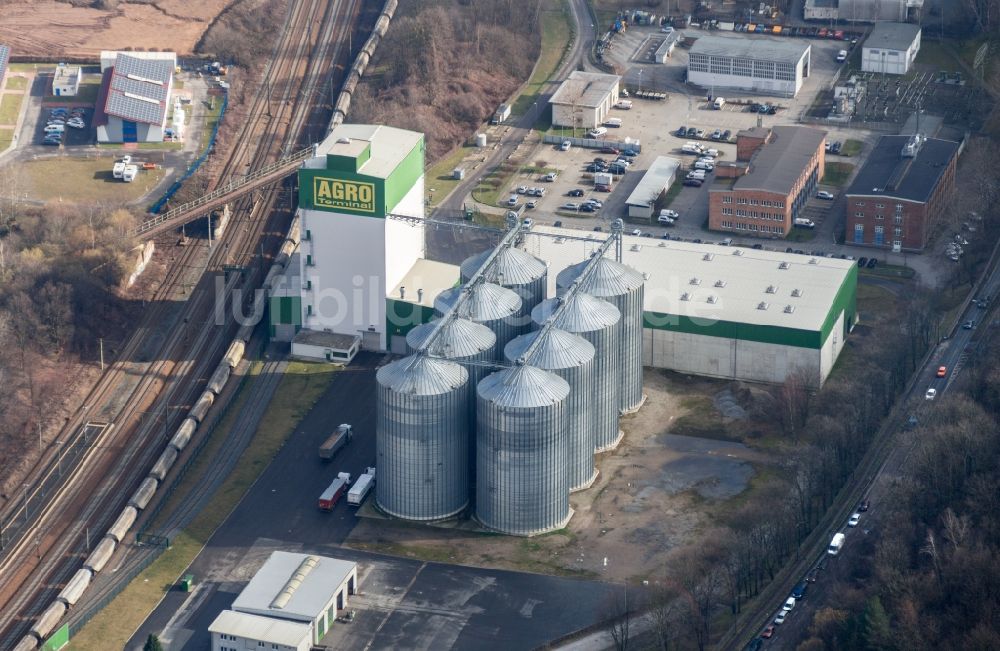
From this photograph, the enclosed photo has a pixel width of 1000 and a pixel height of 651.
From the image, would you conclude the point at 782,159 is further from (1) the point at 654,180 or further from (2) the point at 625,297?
(2) the point at 625,297

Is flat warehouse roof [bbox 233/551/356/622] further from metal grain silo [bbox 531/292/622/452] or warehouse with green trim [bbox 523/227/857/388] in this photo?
warehouse with green trim [bbox 523/227/857/388]

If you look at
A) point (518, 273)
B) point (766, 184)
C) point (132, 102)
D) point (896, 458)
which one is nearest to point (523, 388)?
point (518, 273)

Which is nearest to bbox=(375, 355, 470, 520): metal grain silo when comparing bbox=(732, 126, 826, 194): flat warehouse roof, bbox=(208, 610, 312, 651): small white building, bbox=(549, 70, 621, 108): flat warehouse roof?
bbox=(208, 610, 312, 651): small white building

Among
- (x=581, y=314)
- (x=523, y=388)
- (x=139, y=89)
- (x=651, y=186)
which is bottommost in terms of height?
(x=651, y=186)

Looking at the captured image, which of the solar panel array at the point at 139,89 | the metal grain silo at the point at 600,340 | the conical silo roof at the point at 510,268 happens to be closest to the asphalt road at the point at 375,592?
the metal grain silo at the point at 600,340

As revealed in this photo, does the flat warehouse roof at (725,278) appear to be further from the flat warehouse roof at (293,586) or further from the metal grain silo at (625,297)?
the flat warehouse roof at (293,586)

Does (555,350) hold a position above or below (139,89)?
above
